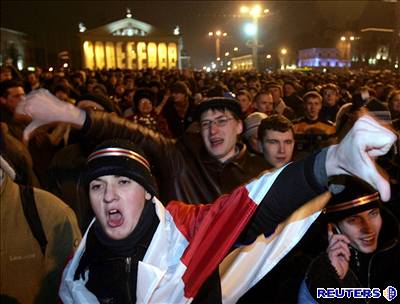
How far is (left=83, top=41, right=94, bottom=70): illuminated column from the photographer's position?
81594 mm

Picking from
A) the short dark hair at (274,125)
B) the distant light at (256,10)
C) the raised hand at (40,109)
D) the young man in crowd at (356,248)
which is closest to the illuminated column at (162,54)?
the distant light at (256,10)

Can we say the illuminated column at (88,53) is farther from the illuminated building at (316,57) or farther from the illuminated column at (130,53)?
the illuminated building at (316,57)

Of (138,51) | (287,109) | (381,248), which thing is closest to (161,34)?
(138,51)

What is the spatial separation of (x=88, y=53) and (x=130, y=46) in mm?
8728

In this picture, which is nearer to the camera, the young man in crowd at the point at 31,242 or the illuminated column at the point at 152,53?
the young man in crowd at the point at 31,242

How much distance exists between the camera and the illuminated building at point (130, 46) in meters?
83.9

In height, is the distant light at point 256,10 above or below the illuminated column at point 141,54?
below

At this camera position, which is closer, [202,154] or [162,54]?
[202,154]

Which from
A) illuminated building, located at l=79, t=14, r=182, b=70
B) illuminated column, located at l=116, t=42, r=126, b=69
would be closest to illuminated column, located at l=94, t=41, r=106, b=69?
illuminated building, located at l=79, t=14, r=182, b=70

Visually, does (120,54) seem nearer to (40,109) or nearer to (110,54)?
(110,54)

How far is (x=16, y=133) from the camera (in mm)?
4527

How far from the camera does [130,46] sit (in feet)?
284

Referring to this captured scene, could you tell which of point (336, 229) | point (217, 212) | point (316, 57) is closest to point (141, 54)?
point (316, 57)

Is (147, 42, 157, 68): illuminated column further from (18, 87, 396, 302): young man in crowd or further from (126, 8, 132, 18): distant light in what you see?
(18, 87, 396, 302): young man in crowd
